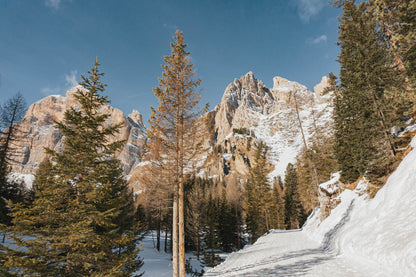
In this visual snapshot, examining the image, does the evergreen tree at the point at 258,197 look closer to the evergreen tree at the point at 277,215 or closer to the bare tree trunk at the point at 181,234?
the evergreen tree at the point at 277,215

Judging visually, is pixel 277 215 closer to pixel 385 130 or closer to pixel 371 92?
pixel 385 130

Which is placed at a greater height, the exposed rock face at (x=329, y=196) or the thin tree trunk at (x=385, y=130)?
the thin tree trunk at (x=385, y=130)

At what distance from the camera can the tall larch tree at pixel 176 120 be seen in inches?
384

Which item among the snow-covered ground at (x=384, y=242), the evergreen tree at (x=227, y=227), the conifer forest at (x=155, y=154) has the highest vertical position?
the conifer forest at (x=155, y=154)

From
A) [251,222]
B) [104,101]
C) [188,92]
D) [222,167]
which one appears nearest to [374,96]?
[188,92]

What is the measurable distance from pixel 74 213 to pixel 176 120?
620cm

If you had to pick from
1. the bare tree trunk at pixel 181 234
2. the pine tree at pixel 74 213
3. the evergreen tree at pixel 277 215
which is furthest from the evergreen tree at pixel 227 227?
the pine tree at pixel 74 213

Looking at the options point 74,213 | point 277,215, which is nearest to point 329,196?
point 74,213

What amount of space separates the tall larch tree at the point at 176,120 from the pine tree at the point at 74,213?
232cm

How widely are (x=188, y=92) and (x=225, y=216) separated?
31.7 metres

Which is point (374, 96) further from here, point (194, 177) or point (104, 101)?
point (104, 101)

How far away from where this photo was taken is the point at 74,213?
23.3ft

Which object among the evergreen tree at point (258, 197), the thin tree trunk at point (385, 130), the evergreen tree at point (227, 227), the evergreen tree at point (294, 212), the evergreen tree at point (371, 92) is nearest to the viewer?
the thin tree trunk at point (385, 130)

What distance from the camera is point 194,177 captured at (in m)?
10.0
